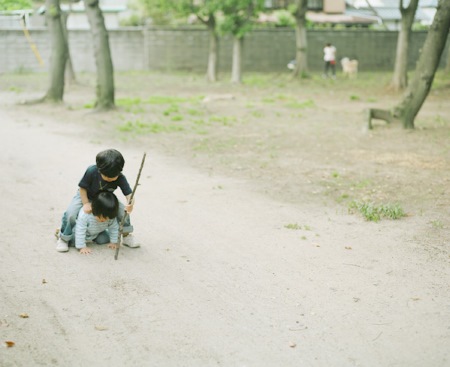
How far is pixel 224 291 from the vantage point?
5215mm

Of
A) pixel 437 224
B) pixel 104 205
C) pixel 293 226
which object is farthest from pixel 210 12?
pixel 104 205

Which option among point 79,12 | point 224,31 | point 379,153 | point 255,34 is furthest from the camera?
point 79,12

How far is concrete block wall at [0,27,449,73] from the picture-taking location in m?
31.1

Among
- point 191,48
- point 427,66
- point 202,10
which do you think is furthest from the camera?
point 191,48

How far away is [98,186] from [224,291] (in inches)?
61.5

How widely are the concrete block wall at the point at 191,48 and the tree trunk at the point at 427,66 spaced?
20065 mm

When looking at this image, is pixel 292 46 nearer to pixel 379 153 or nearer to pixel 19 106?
pixel 19 106

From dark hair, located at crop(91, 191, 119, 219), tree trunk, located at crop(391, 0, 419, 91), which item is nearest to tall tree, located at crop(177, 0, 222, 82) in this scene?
tree trunk, located at crop(391, 0, 419, 91)

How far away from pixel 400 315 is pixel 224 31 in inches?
832

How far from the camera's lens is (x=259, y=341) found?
172 inches

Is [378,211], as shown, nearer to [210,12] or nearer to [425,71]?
[425,71]

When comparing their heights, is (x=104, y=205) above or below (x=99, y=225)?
above

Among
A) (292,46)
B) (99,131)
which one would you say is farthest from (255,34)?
(99,131)

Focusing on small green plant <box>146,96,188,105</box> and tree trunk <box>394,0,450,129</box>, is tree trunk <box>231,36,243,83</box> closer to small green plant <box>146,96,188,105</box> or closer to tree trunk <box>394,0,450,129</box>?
small green plant <box>146,96,188,105</box>
